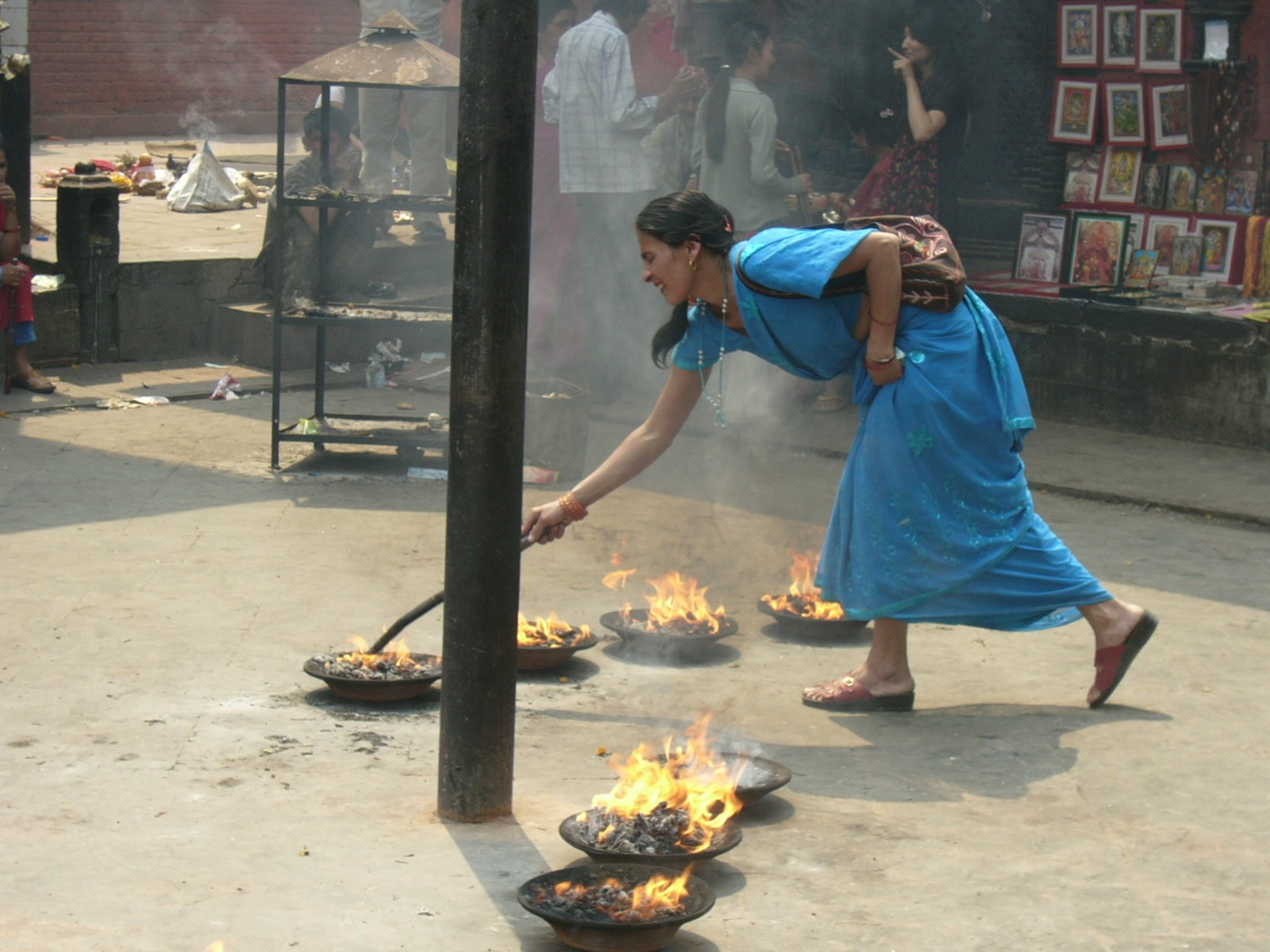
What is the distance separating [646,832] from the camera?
11.9ft

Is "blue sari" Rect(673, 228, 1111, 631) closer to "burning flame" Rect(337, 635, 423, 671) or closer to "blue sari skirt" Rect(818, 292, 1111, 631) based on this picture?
"blue sari skirt" Rect(818, 292, 1111, 631)

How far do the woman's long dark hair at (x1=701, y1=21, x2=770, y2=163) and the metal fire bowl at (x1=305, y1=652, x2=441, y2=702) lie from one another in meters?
4.83

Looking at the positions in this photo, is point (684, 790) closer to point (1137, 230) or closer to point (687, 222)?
point (687, 222)

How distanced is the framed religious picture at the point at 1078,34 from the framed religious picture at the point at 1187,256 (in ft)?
3.99

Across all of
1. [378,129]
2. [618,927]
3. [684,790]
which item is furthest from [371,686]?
[378,129]

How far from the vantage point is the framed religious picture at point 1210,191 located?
A: 9.05 meters

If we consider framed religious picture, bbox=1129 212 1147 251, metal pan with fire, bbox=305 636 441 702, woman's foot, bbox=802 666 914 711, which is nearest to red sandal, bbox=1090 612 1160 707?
woman's foot, bbox=802 666 914 711

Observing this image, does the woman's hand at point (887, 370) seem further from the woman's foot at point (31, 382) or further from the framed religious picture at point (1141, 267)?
the woman's foot at point (31, 382)

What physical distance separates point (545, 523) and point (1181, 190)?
6154 mm

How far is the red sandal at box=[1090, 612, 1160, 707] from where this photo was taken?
479cm

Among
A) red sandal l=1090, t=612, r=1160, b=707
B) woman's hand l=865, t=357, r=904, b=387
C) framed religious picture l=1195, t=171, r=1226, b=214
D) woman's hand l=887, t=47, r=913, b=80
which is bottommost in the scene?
red sandal l=1090, t=612, r=1160, b=707

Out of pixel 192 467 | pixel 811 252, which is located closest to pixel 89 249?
pixel 192 467

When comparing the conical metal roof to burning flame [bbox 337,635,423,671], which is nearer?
burning flame [bbox 337,635,423,671]

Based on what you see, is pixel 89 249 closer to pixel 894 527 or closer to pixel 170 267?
pixel 170 267
